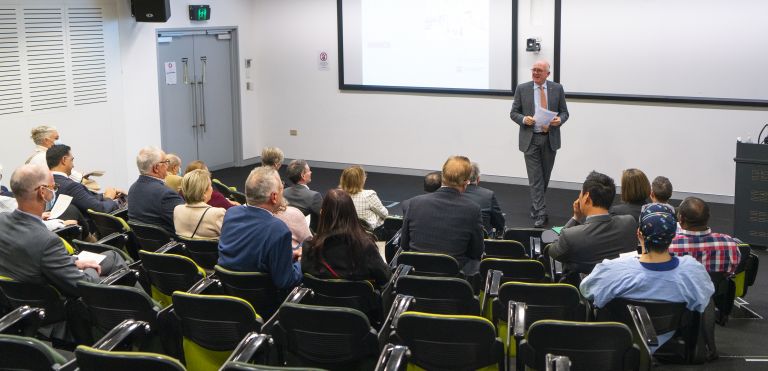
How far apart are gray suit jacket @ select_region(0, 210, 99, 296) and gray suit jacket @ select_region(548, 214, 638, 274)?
8.87 feet

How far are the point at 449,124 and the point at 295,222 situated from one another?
629cm

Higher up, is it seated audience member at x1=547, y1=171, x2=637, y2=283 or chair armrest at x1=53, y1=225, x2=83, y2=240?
seated audience member at x1=547, y1=171, x2=637, y2=283

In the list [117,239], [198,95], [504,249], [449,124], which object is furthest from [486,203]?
[198,95]

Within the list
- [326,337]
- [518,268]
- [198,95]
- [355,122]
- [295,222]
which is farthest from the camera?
[355,122]

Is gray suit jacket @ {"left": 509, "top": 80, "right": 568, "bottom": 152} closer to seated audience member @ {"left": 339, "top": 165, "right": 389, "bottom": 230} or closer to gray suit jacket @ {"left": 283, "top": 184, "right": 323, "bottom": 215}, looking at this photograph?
seated audience member @ {"left": 339, "top": 165, "right": 389, "bottom": 230}

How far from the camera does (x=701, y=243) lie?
553 cm

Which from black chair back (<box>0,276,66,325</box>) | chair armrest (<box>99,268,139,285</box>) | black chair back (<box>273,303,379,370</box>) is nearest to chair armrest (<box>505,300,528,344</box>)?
black chair back (<box>273,303,379,370</box>)

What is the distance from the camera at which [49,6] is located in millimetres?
9820

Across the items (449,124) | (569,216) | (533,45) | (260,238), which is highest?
(533,45)

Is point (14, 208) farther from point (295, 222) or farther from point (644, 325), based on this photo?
point (644, 325)

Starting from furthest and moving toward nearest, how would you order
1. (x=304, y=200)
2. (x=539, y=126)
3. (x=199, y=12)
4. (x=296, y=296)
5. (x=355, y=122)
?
(x=355, y=122) < (x=199, y=12) < (x=539, y=126) < (x=304, y=200) < (x=296, y=296)

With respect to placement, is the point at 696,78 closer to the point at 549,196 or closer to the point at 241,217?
the point at 549,196

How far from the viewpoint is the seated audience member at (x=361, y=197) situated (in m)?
6.92

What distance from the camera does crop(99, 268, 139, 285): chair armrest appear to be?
4926 mm
